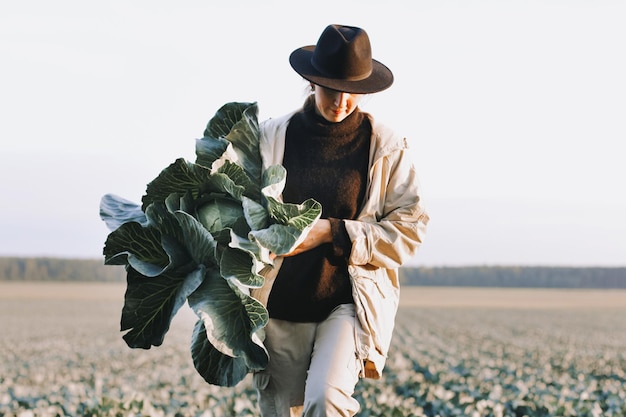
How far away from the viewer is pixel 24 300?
4578 centimetres

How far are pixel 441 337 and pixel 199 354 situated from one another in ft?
A: 59.5

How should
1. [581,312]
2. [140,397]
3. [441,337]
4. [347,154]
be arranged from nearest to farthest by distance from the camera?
[347,154]
[140,397]
[441,337]
[581,312]

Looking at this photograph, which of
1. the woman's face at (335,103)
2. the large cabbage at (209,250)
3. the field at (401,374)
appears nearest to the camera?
the large cabbage at (209,250)

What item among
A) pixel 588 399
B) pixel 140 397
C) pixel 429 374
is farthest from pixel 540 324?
pixel 140 397

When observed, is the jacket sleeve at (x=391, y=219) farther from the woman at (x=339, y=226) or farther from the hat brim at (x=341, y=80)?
the hat brim at (x=341, y=80)

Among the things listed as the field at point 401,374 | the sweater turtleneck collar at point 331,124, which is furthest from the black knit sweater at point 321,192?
the field at point 401,374

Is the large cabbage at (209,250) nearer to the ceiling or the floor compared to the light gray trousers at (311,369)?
nearer to the ceiling

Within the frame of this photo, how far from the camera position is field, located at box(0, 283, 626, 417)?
26.1 feet

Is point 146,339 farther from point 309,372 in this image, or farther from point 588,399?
point 588,399

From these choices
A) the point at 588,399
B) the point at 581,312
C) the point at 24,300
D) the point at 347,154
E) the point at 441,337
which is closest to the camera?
the point at 347,154

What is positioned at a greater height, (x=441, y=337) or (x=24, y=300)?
(x=441, y=337)

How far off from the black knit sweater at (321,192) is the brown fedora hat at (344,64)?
0.68 ft

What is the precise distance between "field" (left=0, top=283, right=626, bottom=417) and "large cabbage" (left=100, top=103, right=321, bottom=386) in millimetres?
3138

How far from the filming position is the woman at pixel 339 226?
13.3ft
